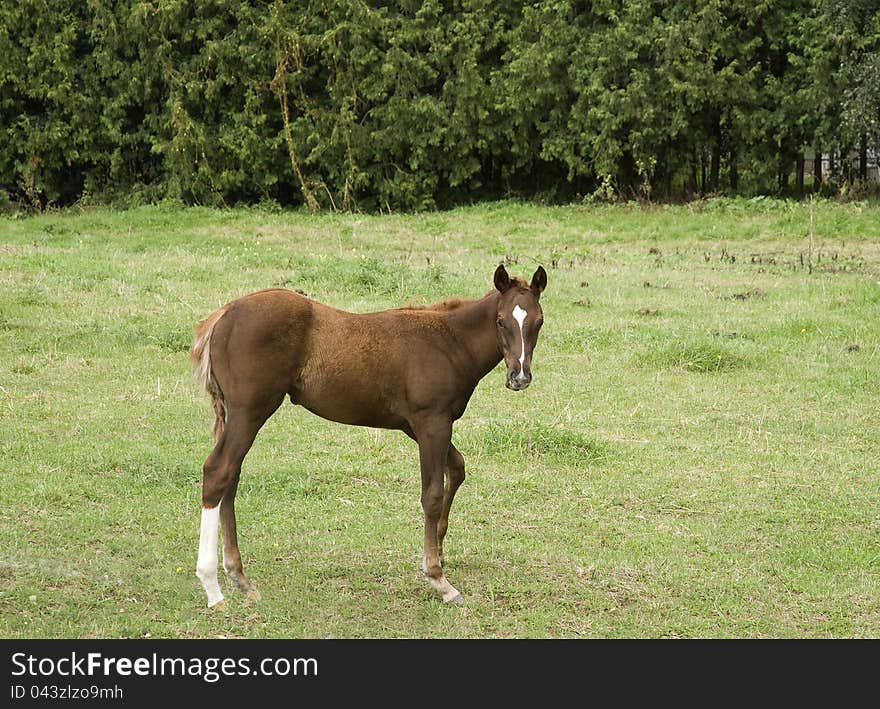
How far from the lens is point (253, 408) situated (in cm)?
602

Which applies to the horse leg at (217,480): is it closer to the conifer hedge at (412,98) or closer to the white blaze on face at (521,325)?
the white blaze on face at (521,325)

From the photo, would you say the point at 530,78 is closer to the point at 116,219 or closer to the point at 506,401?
the point at 116,219

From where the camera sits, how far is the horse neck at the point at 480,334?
631 cm

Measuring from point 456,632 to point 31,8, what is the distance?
70.9 feet

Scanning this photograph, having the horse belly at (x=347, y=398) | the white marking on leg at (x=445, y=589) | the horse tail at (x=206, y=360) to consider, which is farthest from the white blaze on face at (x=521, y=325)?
the horse tail at (x=206, y=360)

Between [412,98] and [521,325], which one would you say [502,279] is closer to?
[521,325]

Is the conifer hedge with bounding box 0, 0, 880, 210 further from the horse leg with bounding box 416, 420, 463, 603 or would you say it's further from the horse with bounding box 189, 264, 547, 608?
the horse leg with bounding box 416, 420, 463, 603

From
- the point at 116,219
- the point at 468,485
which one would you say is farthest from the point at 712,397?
the point at 116,219

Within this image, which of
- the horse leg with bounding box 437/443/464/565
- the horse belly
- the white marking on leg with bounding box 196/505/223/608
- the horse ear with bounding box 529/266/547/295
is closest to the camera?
the white marking on leg with bounding box 196/505/223/608

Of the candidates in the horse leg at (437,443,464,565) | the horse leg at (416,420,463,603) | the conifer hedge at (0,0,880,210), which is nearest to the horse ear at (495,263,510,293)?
the horse leg at (416,420,463,603)

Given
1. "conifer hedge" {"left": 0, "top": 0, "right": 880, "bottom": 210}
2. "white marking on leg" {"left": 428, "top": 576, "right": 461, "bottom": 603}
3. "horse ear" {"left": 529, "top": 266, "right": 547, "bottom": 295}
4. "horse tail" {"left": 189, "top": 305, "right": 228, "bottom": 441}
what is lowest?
"white marking on leg" {"left": 428, "top": 576, "right": 461, "bottom": 603}

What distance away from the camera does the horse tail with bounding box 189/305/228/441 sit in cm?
612

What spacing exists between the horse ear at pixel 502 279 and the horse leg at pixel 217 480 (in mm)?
1328
